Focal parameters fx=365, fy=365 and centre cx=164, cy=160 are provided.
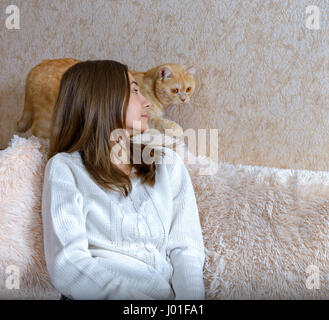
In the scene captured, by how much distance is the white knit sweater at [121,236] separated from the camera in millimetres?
906

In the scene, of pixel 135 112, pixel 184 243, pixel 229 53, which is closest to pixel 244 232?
pixel 184 243

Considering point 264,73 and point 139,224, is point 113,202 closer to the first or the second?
point 139,224

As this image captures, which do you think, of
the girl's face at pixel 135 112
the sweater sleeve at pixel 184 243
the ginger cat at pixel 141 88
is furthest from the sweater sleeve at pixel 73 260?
the ginger cat at pixel 141 88

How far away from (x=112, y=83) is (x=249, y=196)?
573mm

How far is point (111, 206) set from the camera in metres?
1.03

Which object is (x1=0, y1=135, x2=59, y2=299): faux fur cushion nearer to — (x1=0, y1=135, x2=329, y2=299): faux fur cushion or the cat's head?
(x1=0, y1=135, x2=329, y2=299): faux fur cushion

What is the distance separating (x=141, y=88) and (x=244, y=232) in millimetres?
717

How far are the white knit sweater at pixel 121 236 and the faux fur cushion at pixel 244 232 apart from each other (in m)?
0.11

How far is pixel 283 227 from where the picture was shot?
44.1 inches

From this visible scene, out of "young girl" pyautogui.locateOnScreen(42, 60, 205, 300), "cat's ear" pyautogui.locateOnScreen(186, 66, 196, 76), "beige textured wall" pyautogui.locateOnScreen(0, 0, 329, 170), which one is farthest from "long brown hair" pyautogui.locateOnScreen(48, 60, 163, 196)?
"beige textured wall" pyautogui.locateOnScreen(0, 0, 329, 170)

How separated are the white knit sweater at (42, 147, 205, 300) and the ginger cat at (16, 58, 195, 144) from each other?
38cm

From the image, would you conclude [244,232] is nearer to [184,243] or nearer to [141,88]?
[184,243]

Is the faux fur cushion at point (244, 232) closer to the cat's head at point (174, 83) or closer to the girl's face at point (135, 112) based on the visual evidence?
the girl's face at point (135, 112)
